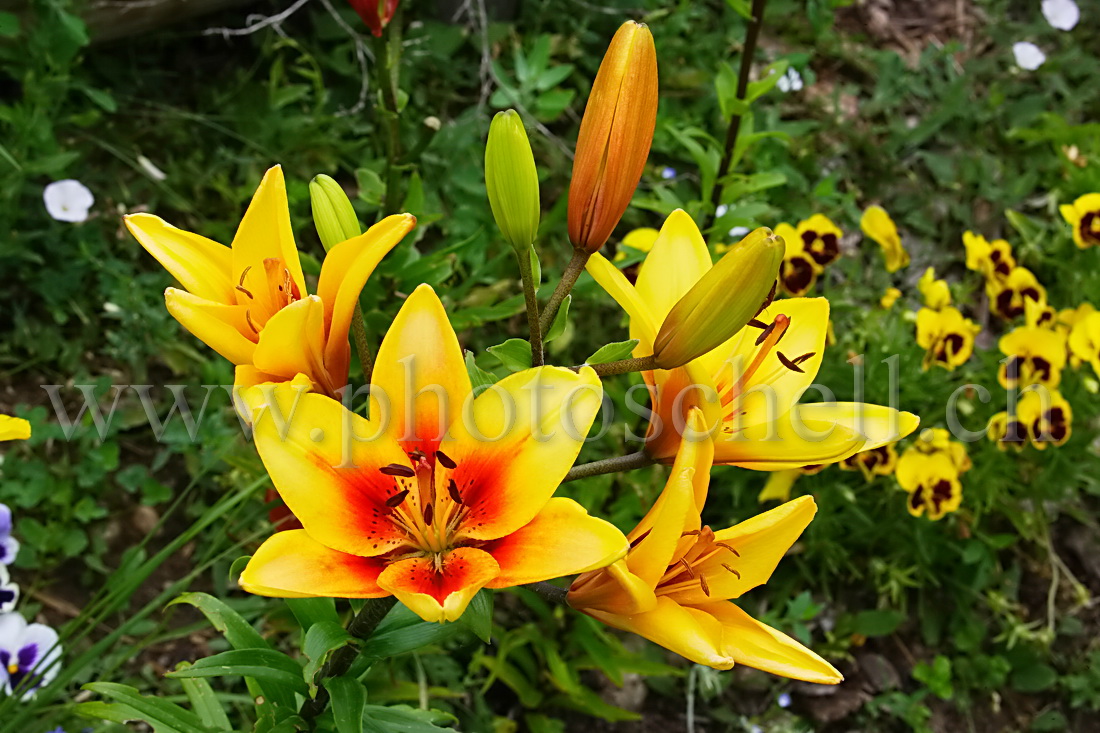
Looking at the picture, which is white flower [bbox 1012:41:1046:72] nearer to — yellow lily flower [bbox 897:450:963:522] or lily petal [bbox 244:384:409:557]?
yellow lily flower [bbox 897:450:963:522]

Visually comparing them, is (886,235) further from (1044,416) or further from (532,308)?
(532,308)

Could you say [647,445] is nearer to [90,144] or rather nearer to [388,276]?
[388,276]

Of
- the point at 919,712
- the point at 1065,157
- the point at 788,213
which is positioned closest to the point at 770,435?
the point at 919,712

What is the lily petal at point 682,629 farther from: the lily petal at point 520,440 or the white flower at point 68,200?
the white flower at point 68,200

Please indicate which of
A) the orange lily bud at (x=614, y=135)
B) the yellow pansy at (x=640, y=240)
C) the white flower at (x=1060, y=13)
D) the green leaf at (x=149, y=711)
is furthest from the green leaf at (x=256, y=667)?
the white flower at (x=1060, y=13)

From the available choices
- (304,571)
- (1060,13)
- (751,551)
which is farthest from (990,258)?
(304,571)

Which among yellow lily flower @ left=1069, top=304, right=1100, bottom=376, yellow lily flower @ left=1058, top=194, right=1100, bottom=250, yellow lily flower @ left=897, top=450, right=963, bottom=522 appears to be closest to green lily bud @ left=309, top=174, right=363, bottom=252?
yellow lily flower @ left=897, top=450, right=963, bottom=522

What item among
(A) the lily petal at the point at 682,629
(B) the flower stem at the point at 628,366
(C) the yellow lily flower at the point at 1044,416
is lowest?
(C) the yellow lily flower at the point at 1044,416
